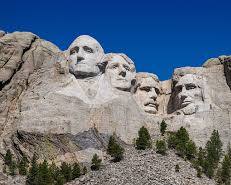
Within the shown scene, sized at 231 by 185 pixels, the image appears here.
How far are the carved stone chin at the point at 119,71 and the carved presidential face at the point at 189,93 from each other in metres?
2.27

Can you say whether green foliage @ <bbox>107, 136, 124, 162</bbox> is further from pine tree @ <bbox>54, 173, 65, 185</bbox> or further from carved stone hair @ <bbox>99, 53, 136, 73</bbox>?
carved stone hair @ <bbox>99, 53, 136, 73</bbox>

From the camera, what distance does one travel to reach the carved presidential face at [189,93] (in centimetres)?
5022

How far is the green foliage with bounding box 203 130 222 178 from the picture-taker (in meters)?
45.8

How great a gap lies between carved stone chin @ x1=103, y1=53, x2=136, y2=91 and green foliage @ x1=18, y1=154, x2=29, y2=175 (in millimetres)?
5678

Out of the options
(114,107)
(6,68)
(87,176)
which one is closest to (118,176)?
(87,176)

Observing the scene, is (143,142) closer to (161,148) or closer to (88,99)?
(161,148)

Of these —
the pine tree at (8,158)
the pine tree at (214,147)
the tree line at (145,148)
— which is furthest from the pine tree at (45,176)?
the pine tree at (214,147)

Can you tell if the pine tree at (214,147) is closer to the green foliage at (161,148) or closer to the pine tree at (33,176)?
the green foliage at (161,148)

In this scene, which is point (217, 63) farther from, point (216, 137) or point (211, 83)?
point (216, 137)

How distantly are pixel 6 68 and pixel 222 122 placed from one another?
9.73 meters

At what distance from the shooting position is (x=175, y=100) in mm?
51062

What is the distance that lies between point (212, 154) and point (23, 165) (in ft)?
26.2

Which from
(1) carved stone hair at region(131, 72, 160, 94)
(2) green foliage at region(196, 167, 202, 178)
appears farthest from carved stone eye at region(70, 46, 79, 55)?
(2) green foliage at region(196, 167, 202, 178)

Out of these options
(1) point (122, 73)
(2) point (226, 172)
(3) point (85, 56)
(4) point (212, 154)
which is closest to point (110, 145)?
(4) point (212, 154)
